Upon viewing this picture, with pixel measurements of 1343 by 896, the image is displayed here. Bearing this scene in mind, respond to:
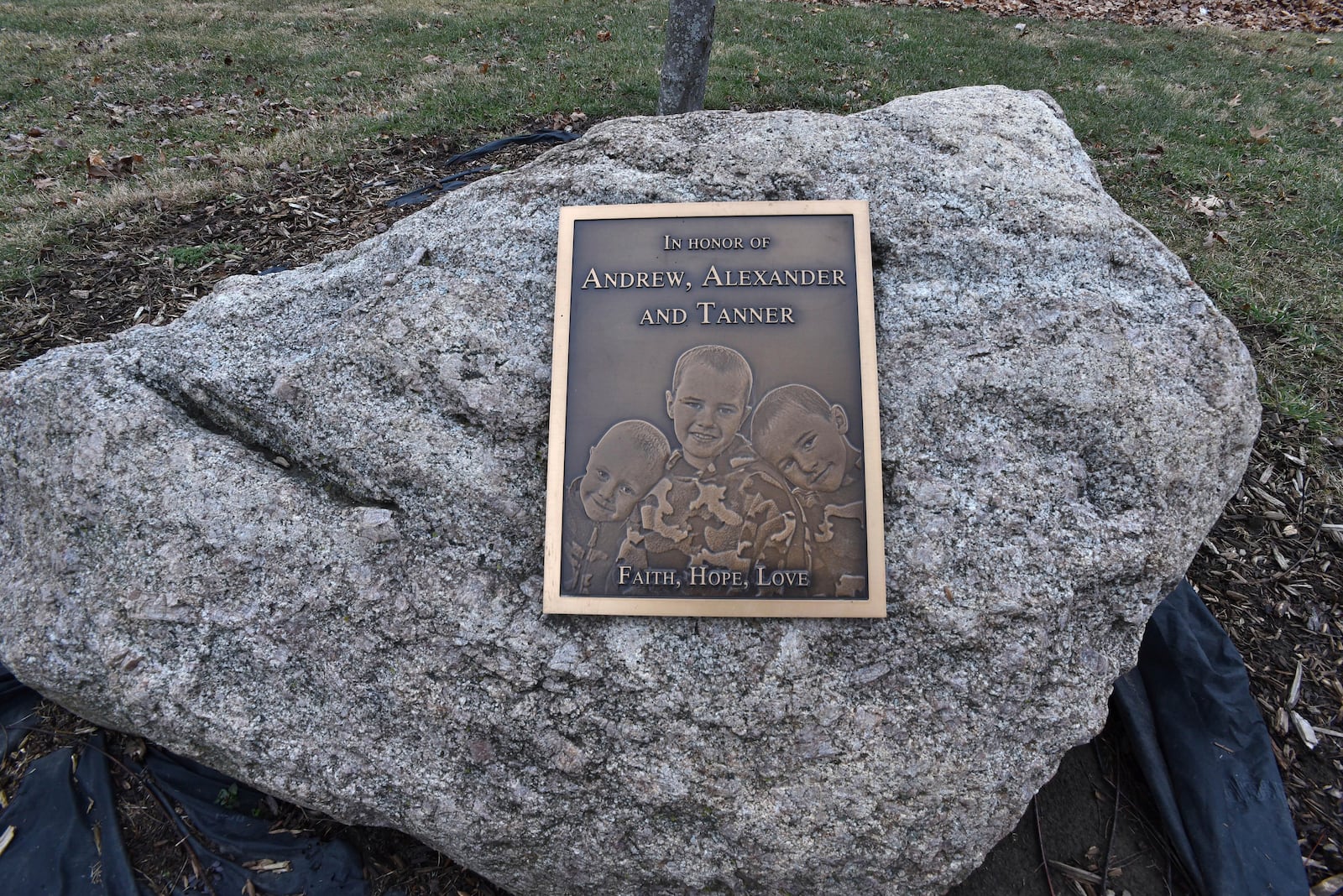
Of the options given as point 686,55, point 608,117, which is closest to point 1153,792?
point 686,55

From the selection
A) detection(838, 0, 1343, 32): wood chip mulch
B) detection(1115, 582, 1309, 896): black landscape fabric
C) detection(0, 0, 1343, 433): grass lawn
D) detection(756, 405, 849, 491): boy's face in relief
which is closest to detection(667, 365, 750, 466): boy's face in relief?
detection(756, 405, 849, 491): boy's face in relief

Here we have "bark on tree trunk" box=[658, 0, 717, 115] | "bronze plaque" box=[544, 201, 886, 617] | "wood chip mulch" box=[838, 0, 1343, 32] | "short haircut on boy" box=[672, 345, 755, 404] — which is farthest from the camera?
"wood chip mulch" box=[838, 0, 1343, 32]

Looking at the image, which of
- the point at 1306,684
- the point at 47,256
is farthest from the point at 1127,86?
the point at 47,256

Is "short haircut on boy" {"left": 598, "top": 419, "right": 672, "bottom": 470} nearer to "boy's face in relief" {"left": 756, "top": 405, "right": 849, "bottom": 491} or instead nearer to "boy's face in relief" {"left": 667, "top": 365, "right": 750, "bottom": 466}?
"boy's face in relief" {"left": 667, "top": 365, "right": 750, "bottom": 466}

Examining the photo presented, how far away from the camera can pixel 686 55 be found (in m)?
5.14

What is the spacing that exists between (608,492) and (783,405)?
633mm

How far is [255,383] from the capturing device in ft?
8.76

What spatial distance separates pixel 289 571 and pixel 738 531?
1.44 metres

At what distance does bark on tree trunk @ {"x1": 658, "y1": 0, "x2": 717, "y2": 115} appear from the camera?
5016 millimetres

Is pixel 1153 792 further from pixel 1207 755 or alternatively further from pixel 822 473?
pixel 822 473

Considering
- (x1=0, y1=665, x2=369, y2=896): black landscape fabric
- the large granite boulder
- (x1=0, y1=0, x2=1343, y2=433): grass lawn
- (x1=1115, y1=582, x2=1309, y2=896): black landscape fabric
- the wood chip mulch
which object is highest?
the wood chip mulch

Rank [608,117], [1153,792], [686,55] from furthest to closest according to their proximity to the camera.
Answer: [608,117]
[686,55]
[1153,792]

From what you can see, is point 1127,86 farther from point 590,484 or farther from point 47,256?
point 47,256

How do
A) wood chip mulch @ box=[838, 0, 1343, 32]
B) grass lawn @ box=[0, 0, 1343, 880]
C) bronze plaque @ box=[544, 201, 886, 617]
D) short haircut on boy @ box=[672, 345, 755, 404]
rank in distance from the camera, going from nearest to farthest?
1. bronze plaque @ box=[544, 201, 886, 617]
2. short haircut on boy @ box=[672, 345, 755, 404]
3. grass lawn @ box=[0, 0, 1343, 880]
4. wood chip mulch @ box=[838, 0, 1343, 32]
